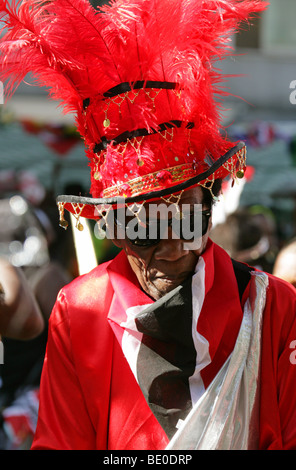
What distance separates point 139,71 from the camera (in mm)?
1941

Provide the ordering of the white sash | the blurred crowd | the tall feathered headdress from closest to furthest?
the white sash < the tall feathered headdress < the blurred crowd

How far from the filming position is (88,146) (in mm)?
2160

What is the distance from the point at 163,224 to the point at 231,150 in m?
0.34

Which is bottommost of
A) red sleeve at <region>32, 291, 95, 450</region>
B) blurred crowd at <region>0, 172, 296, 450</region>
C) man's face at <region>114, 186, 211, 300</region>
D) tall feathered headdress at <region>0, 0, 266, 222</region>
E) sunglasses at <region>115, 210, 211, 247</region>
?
blurred crowd at <region>0, 172, 296, 450</region>

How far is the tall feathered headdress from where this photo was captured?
192 centimetres

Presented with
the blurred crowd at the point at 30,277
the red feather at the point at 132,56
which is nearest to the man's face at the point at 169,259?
the red feather at the point at 132,56

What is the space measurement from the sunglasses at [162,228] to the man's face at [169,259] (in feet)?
0.05

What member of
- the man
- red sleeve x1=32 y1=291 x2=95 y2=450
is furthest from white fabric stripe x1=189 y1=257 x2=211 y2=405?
red sleeve x1=32 y1=291 x2=95 y2=450

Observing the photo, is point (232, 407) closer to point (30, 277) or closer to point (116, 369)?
point (116, 369)

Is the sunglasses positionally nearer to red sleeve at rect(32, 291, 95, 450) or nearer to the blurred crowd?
red sleeve at rect(32, 291, 95, 450)

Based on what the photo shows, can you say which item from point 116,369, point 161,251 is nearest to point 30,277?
point 116,369

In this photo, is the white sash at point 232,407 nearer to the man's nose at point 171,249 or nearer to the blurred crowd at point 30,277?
the man's nose at point 171,249

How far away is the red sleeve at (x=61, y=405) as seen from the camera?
6.58 ft

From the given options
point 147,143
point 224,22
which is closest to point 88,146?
point 147,143
